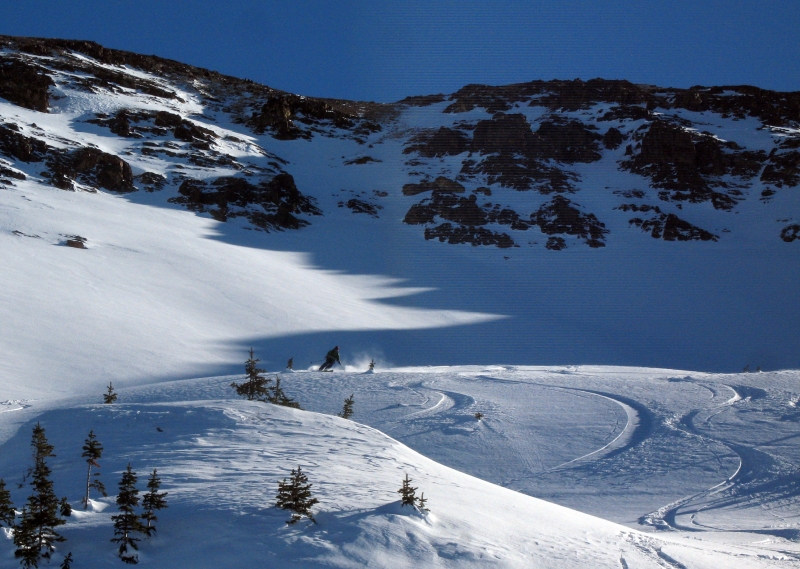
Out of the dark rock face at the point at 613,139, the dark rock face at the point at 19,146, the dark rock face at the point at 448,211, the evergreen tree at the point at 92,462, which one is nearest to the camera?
the evergreen tree at the point at 92,462

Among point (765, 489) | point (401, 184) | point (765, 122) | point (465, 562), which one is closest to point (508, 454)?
point (765, 489)

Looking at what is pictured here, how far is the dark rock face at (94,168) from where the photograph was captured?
1523 inches

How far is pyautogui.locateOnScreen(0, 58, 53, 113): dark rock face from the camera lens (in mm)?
45875

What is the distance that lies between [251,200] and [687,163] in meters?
40.5

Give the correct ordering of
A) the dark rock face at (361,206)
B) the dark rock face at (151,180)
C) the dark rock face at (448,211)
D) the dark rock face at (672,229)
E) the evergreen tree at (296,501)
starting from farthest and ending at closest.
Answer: the dark rock face at (361,206), the dark rock face at (448,211), the dark rock face at (672,229), the dark rock face at (151,180), the evergreen tree at (296,501)

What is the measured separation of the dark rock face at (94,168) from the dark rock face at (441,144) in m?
30.1

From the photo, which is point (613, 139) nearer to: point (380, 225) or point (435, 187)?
point (435, 187)

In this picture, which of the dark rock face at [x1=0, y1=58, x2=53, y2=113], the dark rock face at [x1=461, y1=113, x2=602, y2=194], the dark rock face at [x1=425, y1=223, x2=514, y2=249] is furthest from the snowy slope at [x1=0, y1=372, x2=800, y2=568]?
the dark rock face at [x1=461, y1=113, x2=602, y2=194]

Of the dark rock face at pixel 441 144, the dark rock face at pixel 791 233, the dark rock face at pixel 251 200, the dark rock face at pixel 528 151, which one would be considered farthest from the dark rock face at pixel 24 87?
the dark rock face at pixel 791 233

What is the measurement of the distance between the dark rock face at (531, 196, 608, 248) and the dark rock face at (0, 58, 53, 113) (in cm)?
4164

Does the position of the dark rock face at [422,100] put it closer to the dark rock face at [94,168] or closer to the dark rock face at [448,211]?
the dark rock face at [448,211]

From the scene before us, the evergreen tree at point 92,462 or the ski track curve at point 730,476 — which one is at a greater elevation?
the evergreen tree at point 92,462

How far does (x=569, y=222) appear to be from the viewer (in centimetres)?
4750

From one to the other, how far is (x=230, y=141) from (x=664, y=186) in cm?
4057
